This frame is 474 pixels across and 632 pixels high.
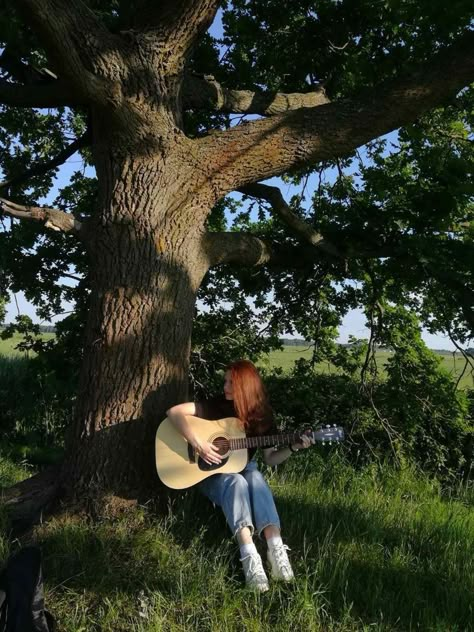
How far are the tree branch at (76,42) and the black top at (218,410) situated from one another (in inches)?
86.0

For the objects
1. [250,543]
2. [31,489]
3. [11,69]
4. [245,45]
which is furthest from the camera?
[245,45]

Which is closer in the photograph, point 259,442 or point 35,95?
point 259,442

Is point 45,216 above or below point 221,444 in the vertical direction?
above

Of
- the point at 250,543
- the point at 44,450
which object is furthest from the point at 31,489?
the point at 44,450

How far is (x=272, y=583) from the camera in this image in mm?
3303

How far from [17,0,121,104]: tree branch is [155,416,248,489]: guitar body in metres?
2.29

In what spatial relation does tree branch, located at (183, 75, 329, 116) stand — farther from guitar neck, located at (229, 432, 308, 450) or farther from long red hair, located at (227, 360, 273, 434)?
guitar neck, located at (229, 432, 308, 450)

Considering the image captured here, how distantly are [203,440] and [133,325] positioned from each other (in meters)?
0.90

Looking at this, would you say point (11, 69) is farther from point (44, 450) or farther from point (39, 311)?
point (44, 450)

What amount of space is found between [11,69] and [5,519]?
4675 mm

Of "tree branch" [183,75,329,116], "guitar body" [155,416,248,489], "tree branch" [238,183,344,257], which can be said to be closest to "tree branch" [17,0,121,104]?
"tree branch" [183,75,329,116]

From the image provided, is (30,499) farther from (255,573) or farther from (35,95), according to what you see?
(35,95)

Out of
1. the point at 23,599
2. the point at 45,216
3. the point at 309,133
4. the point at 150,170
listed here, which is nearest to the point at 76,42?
the point at 150,170

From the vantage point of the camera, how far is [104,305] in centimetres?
409
